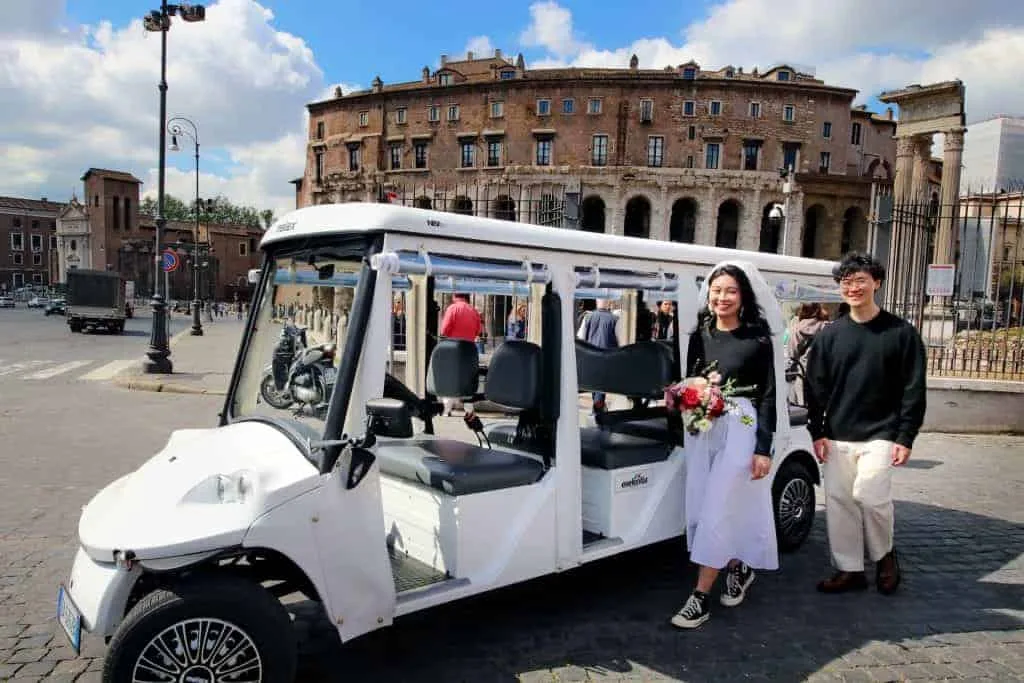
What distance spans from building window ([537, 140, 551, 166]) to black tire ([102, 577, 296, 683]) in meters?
55.3

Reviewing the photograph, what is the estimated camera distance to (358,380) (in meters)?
3.17

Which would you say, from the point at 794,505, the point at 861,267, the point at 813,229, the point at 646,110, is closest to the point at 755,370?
the point at 861,267

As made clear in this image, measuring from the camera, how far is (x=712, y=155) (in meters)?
54.6

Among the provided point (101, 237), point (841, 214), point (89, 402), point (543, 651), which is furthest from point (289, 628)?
point (101, 237)

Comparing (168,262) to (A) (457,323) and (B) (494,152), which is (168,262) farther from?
(B) (494,152)

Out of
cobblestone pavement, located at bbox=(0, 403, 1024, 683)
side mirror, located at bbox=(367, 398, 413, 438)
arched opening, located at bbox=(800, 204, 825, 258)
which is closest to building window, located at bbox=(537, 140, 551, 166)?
arched opening, located at bbox=(800, 204, 825, 258)

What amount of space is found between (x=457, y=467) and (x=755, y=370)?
1879 millimetres

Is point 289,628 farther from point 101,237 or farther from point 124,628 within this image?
point 101,237

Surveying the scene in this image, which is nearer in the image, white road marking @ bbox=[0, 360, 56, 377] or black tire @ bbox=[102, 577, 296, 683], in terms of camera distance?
black tire @ bbox=[102, 577, 296, 683]

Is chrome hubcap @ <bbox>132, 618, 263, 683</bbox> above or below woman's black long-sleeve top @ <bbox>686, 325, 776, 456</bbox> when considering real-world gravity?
below

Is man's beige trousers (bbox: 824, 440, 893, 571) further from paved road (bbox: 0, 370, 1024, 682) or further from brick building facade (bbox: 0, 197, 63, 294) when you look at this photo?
brick building facade (bbox: 0, 197, 63, 294)

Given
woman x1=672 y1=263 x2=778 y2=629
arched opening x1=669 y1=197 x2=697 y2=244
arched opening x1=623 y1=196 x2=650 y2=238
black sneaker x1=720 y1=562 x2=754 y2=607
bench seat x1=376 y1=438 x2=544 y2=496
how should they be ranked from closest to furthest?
bench seat x1=376 y1=438 x2=544 y2=496 → woman x1=672 y1=263 x2=778 y2=629 → black sneaker x1=720 y1=562 x2=754 y2=607 → arched opening x1=669 y1=197 x2=697 y2=244 → arched opening x1=623 y1=196 x2=650 y2=238

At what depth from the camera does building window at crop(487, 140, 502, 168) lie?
56.4m

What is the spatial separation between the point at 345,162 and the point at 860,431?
209ft
